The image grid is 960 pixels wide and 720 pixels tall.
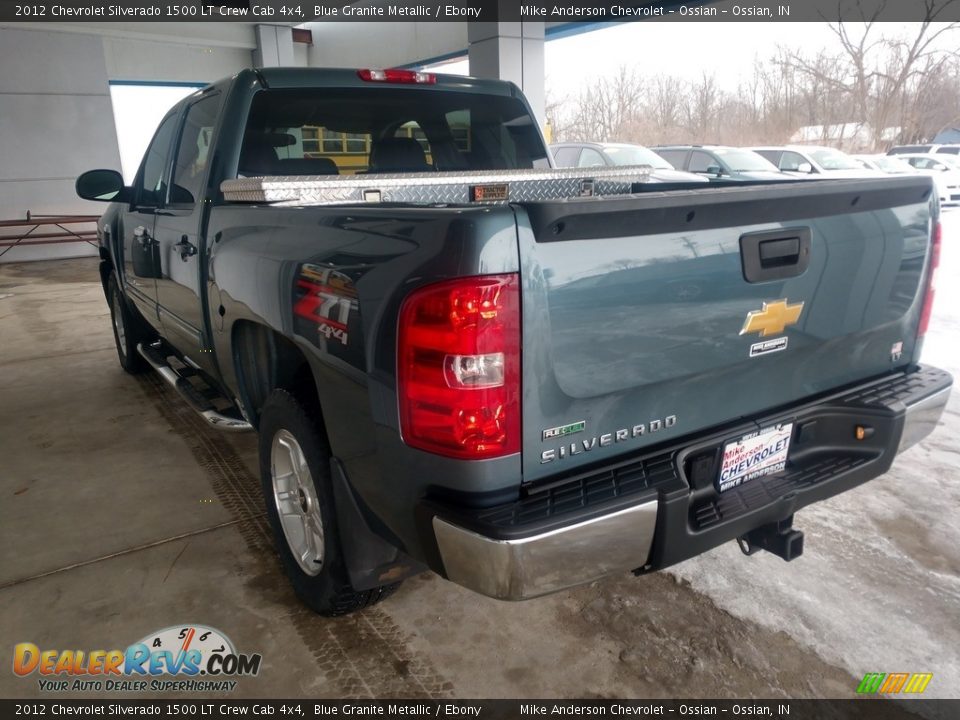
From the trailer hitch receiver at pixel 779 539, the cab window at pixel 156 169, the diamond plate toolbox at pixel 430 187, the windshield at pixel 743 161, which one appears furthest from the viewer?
the windshield at pixel 743 161

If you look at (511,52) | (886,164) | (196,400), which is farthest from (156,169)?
(886,164)

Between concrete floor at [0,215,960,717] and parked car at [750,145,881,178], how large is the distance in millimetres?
11059

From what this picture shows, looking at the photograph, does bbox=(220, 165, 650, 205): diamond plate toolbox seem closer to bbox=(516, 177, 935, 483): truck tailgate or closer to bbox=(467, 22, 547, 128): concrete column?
bbox=(516, 177, 935, 483): truck tailgate

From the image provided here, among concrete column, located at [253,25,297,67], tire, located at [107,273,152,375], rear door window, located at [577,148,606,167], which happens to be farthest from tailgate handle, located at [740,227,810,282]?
concrete column, located at [253,25,297,67]

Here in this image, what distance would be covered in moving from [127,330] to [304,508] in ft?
11.9

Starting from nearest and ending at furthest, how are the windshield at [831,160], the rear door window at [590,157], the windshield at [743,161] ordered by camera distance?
the rear door window at [590,157], the windshield at [743,161], the windshield at [831,160]

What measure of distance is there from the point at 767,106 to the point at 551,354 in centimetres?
3291

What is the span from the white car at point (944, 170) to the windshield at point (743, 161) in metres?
6.44

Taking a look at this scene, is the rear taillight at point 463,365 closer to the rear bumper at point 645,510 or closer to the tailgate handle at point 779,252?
the rear bumper at point 645,510

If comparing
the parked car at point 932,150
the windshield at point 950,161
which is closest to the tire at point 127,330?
the windshield at point 950,161

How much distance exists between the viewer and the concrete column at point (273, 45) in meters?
17.8

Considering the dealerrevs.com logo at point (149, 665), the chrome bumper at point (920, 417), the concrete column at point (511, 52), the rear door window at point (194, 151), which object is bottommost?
the dealerrevs.com logo at point (149, 665)

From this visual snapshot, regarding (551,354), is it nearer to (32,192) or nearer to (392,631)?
(392,631)

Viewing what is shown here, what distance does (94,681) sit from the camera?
86.8 inches
